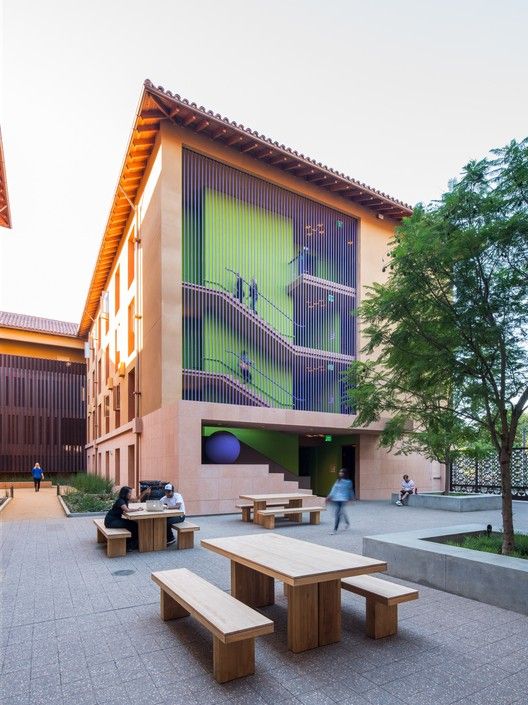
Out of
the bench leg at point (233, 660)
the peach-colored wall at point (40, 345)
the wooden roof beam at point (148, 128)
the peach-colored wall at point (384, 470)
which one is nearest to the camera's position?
the bench leg at point (233, 660)

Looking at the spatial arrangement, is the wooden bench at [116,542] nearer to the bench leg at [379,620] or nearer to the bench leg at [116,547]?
the bench leg at [116,547]

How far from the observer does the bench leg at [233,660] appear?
445cm

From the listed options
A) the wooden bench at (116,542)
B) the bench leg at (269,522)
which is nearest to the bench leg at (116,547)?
the wooden bench at (116,542)

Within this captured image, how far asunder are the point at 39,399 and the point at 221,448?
2525cm

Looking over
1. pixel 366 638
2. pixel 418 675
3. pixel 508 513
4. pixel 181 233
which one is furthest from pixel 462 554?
pixel 181 233

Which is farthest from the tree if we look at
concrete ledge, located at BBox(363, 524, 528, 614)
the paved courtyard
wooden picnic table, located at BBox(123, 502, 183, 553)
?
wooden picnic table, located at BBox(123, 502, 183, 553)

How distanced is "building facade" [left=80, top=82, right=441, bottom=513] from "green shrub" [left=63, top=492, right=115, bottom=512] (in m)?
1.88

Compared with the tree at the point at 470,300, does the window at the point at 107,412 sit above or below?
below

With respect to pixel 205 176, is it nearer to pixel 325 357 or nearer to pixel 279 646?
pixel 325 357

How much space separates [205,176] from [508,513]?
1576 centimetres

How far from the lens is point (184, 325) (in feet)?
59.8

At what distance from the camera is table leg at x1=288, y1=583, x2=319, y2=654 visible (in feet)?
16.7

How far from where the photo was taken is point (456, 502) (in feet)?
61.3

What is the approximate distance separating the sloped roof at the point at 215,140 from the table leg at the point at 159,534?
44.4 ft
